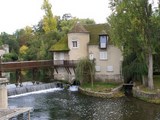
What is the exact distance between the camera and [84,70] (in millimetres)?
45406

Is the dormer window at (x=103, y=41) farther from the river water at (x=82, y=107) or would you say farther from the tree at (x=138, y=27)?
the river water at (x=82, y=107)

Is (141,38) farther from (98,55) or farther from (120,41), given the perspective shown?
(98,55)

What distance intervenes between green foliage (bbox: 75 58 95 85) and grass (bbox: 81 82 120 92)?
1.01 meters

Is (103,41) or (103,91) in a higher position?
(103,41)

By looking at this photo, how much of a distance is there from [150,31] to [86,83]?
43.6ft

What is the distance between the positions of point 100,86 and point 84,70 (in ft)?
11.2

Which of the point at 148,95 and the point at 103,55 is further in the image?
the point at 103,55

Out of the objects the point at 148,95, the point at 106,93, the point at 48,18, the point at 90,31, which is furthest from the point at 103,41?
the point at 48,18

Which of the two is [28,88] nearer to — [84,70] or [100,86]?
[84,70]

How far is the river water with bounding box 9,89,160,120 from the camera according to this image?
29344 mm

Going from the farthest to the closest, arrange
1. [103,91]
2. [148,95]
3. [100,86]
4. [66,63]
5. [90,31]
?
1. [90,31]
2. [66,63]
3. [100,86]
4. [103,91]
5. [148,95]

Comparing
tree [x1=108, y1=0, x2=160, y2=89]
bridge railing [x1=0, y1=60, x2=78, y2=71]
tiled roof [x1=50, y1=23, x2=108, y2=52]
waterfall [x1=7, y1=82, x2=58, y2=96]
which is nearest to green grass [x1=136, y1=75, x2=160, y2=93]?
tree [x1=108, y1=0, x2=160, y2=89]

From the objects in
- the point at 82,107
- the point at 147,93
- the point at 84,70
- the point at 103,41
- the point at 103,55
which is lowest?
the point at 82,107

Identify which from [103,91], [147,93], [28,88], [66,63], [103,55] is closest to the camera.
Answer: [147,93]
